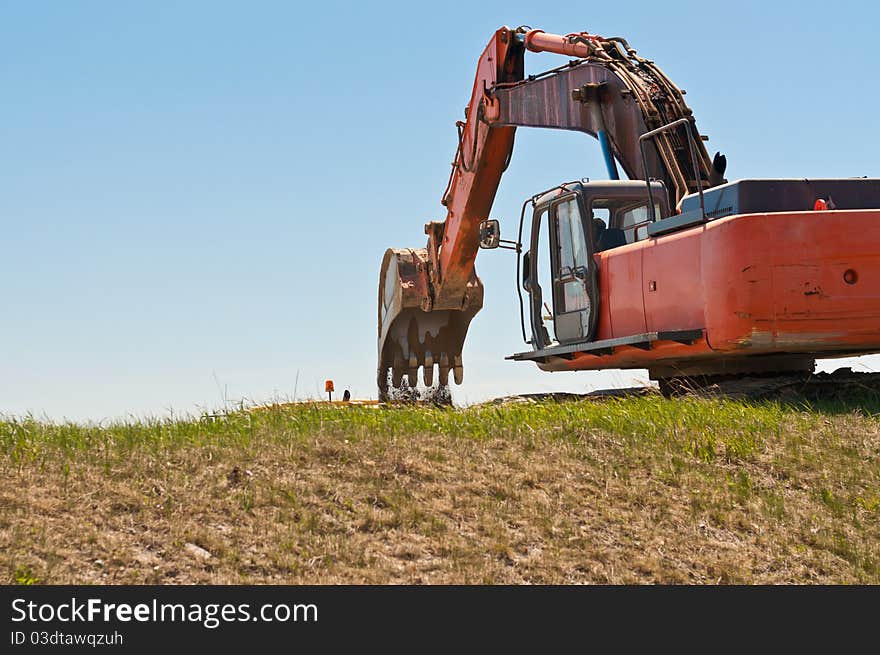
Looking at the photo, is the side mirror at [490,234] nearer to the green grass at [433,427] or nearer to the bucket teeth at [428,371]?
the green grass at [433,427]

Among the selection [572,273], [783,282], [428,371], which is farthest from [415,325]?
[783,282]

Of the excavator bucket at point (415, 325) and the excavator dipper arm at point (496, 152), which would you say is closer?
the excavator dipper arm at point (496, 152)

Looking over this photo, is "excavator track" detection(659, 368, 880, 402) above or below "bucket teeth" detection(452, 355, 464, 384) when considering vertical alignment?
below

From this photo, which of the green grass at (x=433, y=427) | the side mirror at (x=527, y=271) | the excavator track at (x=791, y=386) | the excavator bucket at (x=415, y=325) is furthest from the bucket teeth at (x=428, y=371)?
the green grass at (x=433, y=427)

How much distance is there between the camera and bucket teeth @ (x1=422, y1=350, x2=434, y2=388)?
1950cm

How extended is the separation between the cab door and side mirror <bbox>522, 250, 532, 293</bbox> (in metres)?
0.57

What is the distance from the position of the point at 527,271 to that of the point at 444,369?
5450 mm

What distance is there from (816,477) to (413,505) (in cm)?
345

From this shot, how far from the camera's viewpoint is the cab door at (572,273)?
12953 millimetres

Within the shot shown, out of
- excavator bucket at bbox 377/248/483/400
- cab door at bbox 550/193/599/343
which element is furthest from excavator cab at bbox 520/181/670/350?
excavator bucket at bbox 377/248/483/400

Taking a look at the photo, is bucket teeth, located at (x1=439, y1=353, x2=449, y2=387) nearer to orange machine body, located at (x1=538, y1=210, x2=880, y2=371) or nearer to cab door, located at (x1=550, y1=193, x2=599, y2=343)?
cab door, located at (x1=550, y1=193, x2=599, y2=343)

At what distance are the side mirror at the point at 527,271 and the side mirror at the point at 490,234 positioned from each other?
0.57 meters

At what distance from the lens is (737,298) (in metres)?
10.6
